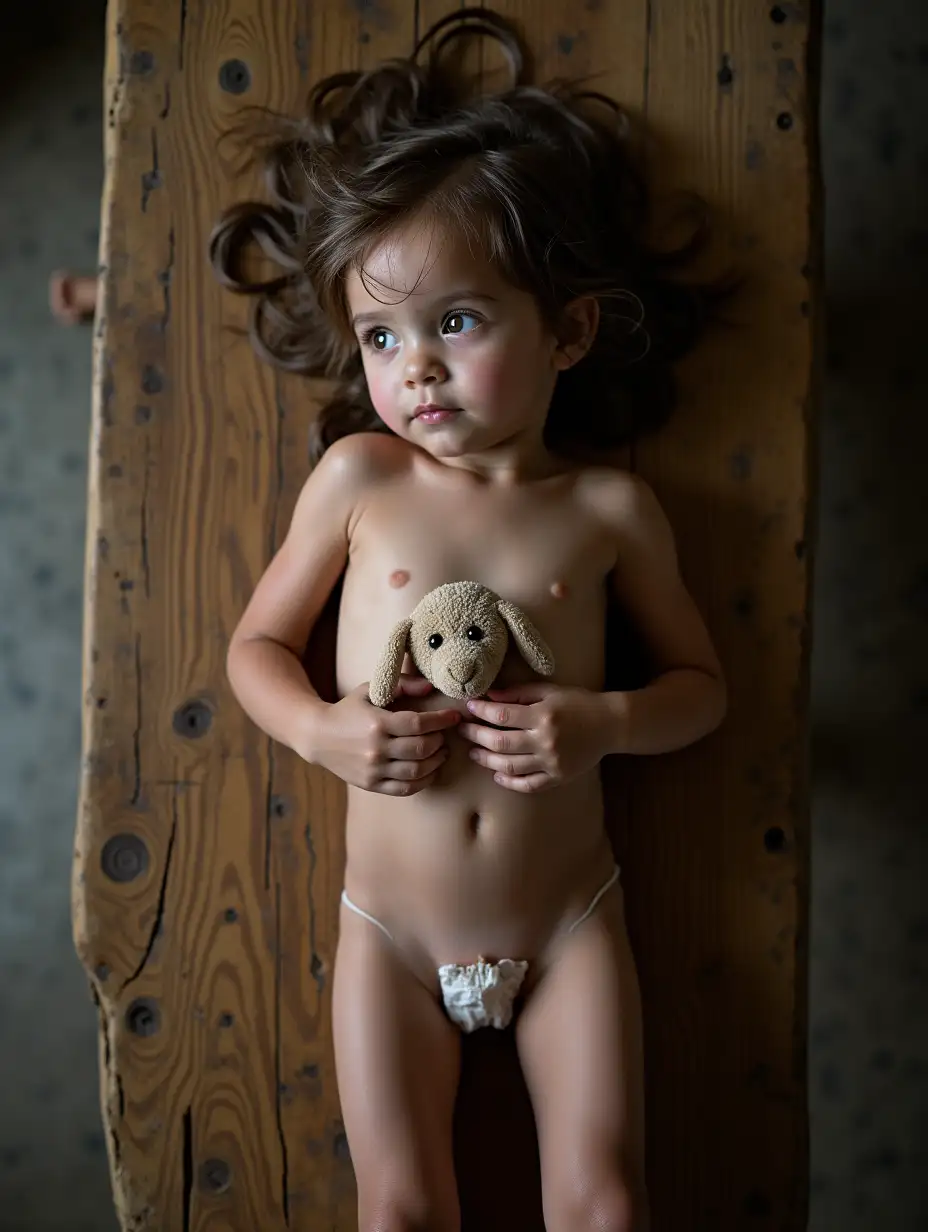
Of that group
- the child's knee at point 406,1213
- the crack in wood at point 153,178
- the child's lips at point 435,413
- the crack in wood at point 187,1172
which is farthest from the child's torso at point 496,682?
the crack in wood at point 153,178

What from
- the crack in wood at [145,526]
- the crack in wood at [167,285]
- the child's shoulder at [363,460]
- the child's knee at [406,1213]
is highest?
the crack in wood at [167,285]

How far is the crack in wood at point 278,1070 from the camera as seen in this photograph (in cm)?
118

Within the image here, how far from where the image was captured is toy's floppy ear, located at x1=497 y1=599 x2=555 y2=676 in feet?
3.29

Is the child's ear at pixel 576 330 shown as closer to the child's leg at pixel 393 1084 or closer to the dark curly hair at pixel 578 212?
the dark curly hair at pixel 578 212

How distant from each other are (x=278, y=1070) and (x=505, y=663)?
573 millimetres

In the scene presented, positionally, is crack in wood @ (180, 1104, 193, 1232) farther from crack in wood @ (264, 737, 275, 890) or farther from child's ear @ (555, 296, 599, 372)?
child's ear @ (555, 296, 599, 372)

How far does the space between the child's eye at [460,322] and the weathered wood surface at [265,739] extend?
305mm

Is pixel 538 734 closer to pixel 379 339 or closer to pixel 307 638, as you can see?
pixel 307 638

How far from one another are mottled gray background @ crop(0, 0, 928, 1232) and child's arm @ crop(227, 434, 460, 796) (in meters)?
0.71

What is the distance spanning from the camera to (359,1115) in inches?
40.2

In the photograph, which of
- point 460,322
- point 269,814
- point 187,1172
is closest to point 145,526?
point 269,814

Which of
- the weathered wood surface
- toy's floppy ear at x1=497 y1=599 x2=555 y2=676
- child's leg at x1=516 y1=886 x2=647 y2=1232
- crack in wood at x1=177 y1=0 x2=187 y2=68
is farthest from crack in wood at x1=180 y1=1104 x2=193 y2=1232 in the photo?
crack in wood at x1=177 y1=0 x2=187 y2=68

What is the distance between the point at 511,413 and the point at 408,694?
31 cm

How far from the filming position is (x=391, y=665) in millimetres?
1000
